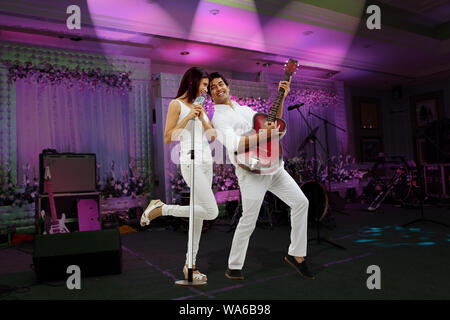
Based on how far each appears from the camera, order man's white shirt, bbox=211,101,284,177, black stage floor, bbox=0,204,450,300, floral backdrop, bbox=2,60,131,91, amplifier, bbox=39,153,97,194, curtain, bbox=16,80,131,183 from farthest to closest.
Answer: curtain, bbox=16,80,131,183
floral backdrop, bbox=2,60,131,91
amplifier, bbox=39,153,97,194
man's white shirt, bbox=211,101,284,177
black stage floor, bbox=0,204,450,300

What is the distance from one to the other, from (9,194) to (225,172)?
3778mm

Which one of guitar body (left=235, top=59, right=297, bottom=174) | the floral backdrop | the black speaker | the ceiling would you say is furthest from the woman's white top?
the floral backdrop

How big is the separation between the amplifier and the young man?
323 cm

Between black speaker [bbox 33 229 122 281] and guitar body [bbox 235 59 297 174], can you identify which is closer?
guitar body [bbox 235 59 297 174]

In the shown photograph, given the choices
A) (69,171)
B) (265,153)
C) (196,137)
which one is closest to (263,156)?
(265,153)

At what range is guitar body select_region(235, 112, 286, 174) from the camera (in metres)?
2.66

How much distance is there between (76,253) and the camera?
2.86m

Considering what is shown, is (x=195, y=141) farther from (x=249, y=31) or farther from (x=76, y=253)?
(x=249, y=31)

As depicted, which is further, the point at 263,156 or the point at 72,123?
the point at 72,123

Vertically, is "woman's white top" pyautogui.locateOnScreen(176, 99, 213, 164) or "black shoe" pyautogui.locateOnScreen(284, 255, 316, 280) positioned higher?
"woman's white top" pyautogui.locateOnScreen(176, 99, 213, 164)

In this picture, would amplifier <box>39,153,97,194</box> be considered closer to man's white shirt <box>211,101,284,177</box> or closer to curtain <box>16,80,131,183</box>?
curtain <box>16,80,131,183</box>

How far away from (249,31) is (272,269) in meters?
4.33

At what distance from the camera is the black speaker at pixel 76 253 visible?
9.29 feet

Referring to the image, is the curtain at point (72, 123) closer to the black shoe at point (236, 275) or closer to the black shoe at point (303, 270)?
the black shoe at point (236, 275)
